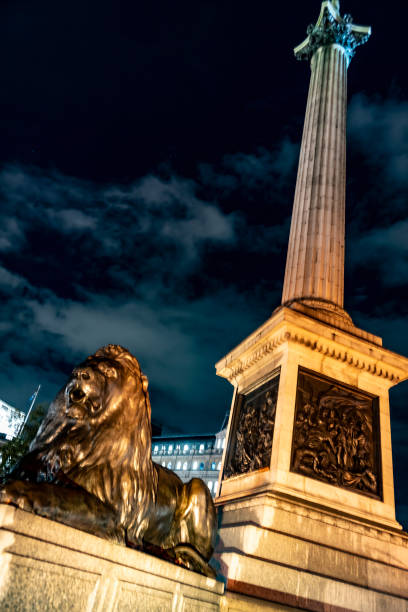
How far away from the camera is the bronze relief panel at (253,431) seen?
755 cm

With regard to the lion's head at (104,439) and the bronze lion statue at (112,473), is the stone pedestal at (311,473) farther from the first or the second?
the lion's head at (104,439)

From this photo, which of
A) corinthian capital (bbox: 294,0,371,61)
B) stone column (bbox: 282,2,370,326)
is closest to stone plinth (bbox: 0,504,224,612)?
stone column (bbox: 282,2,370,326)

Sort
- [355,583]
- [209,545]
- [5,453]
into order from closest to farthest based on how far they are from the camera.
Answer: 1. [209,545]
2. [355,583]
3. [5,453]

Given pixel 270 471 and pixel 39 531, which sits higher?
pixel 270 471

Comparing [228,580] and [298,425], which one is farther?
[298,425]

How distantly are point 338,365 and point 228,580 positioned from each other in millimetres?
4139

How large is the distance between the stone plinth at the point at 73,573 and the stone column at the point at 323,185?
5.90 m

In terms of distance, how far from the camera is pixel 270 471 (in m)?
6.93

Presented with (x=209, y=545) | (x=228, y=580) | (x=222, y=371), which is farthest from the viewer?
(x=222, y=371)

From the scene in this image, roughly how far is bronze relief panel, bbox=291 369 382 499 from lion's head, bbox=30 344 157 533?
3.46 meters

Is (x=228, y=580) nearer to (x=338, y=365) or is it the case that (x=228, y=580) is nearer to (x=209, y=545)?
(x=209, y=545)

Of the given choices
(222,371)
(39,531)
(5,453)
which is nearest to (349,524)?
(222,371)

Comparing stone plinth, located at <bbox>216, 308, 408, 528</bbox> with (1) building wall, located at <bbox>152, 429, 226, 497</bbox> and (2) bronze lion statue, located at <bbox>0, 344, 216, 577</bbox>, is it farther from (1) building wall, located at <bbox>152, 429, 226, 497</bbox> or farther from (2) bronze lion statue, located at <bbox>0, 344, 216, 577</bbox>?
(1) building wall, located at <bbox>152, 429, 226, 497</bbox>

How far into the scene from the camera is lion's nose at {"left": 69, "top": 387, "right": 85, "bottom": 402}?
424 cm
